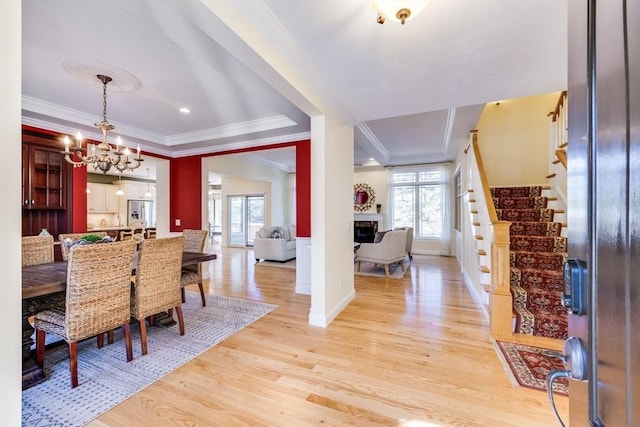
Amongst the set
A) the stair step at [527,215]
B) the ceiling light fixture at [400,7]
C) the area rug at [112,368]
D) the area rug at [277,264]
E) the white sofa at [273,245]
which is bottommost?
the area rug at [112,368]

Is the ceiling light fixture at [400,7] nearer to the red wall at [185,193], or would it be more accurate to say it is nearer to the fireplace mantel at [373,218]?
the red wall at [185,193]

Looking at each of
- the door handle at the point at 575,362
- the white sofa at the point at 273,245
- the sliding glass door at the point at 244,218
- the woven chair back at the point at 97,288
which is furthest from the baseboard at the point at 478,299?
the sliding glass door at the point at 244,218

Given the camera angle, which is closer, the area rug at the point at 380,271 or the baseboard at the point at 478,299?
the baseboard at the point at 478,299

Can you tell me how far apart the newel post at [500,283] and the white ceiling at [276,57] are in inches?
57.8

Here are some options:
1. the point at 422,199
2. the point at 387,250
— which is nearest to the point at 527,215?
the point at 387,250

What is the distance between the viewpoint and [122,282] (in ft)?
7.27

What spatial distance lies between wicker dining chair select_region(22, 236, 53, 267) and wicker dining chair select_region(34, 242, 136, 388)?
90cm

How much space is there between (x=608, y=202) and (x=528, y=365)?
2.43 meters

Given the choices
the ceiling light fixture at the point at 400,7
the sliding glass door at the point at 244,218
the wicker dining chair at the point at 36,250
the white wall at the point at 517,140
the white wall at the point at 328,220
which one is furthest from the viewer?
the sliding glass door at the point at 244,218

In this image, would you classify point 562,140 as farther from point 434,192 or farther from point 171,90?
point 171,90

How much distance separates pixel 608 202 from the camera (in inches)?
19.4

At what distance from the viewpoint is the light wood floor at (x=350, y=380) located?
66.2 inches

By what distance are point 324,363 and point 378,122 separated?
368 centimetres

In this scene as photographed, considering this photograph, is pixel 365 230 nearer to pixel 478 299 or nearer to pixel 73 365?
pixel 478 299
